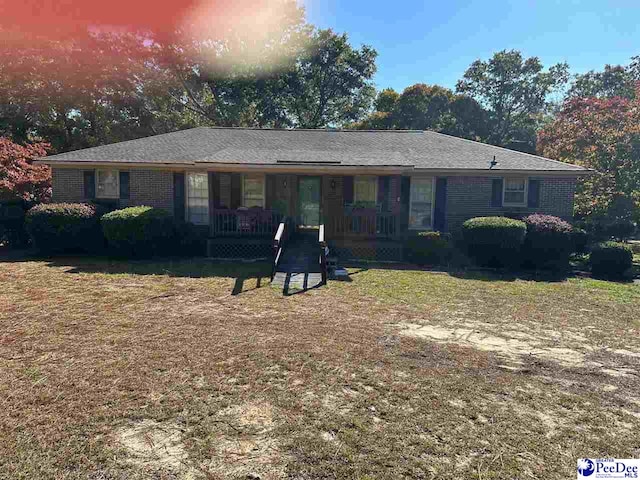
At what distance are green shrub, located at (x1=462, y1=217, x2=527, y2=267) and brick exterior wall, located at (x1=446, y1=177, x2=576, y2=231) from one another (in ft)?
5.38

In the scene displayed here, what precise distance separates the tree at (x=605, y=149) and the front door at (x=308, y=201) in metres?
11.6

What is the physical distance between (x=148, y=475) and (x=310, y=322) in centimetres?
374

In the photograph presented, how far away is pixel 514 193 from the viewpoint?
13742 millimetres

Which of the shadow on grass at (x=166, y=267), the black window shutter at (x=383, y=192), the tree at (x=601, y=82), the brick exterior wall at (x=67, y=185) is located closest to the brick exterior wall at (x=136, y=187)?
the brick exterior wall at (x=67, y=185)

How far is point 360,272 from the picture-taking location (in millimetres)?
10695

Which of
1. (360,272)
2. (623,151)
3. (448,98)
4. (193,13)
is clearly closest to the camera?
(360,272)

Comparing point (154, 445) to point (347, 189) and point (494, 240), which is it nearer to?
point (494, 240)

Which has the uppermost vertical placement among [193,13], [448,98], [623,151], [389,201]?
[193,13]

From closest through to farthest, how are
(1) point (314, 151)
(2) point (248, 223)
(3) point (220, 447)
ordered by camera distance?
(3) point (220, 447)
(2) point (248, 223)
(1) point (314, 151)

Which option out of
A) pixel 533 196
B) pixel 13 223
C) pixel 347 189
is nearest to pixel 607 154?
pixel 533 196

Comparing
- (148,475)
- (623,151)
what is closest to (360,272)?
(148,475)

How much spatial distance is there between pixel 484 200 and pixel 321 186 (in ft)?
18.5

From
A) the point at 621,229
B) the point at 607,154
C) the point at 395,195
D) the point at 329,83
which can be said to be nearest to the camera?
the point at 395,195

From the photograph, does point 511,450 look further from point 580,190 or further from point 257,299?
point 580,190
